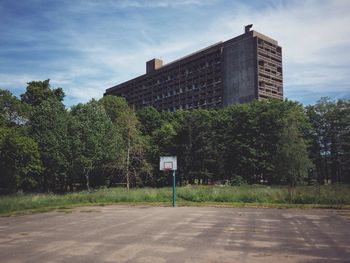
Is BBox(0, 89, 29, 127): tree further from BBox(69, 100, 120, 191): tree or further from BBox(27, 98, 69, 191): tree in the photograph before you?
BBox(69, 100, 120, 191): tree

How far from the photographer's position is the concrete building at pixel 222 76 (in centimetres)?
9762

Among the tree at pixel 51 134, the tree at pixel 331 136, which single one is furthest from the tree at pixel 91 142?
the tree at pixel 331 136

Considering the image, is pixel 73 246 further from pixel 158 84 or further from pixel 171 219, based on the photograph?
pixel 158 84

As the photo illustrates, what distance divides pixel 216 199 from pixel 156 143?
41.9 m

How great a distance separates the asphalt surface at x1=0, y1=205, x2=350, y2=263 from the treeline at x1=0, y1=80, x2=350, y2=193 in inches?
1086

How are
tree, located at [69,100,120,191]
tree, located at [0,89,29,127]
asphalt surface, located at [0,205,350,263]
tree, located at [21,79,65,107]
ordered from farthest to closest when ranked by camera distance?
tree, located at [21,79,65,107]
tree, located at [0,89,29,127]
tree, located at [69,100,120,191]
asphalt surface, located at [0,205,350,263]

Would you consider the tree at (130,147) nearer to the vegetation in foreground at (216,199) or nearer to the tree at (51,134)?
the tree at (51,134)

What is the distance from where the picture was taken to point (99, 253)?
9820 millimetres

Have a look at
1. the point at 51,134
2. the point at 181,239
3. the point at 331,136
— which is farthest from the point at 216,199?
the point at 331,136

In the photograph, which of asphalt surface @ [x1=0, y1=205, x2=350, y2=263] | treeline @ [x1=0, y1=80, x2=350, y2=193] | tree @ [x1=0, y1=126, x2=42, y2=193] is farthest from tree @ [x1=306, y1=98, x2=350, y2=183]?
asphalt surface @ [x1=0, y1=205, x2=350, y2=263]

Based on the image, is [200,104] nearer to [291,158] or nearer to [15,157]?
[291,158]

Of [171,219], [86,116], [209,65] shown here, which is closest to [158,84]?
[209,65]

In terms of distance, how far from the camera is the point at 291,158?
5512 cm

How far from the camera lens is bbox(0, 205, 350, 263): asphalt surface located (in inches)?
369
